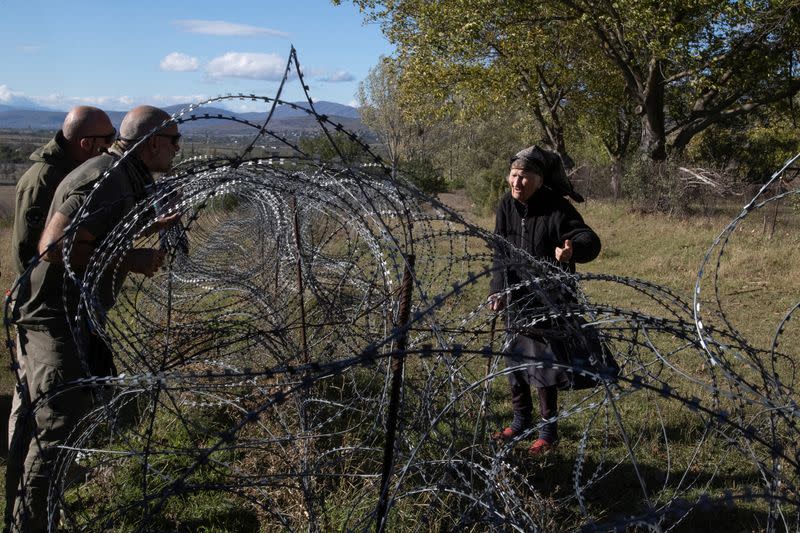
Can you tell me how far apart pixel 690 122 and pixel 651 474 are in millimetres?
16496

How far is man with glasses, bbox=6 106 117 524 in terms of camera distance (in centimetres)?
332

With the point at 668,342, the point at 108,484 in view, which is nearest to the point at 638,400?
the point at 668,342

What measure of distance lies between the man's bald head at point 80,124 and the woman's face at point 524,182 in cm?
220

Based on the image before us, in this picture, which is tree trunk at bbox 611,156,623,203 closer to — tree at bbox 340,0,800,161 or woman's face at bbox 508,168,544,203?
tree at bbox 340,0,800,161

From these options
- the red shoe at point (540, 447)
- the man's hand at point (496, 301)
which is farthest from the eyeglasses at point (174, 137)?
the red shoe at point (540, 447)

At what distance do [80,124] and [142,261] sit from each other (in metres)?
0.93

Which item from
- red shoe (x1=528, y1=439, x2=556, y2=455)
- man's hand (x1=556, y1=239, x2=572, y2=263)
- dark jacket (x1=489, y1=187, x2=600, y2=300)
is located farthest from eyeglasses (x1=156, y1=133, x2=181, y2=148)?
red shoe (x1=528, y1=439, x2=556, y2=455)

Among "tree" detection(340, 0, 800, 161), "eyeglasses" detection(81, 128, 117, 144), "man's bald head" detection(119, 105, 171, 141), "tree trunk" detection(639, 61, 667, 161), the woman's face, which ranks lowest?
the woman's face

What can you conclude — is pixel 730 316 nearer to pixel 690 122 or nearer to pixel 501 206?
pixel 501 206

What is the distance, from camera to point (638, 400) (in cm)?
509

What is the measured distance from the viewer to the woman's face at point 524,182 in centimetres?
389

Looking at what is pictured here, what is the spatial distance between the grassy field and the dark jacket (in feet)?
2.40

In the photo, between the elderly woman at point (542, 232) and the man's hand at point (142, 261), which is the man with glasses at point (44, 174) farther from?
the elderly woman at point (542, 232)

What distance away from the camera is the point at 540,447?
420 centimetres
